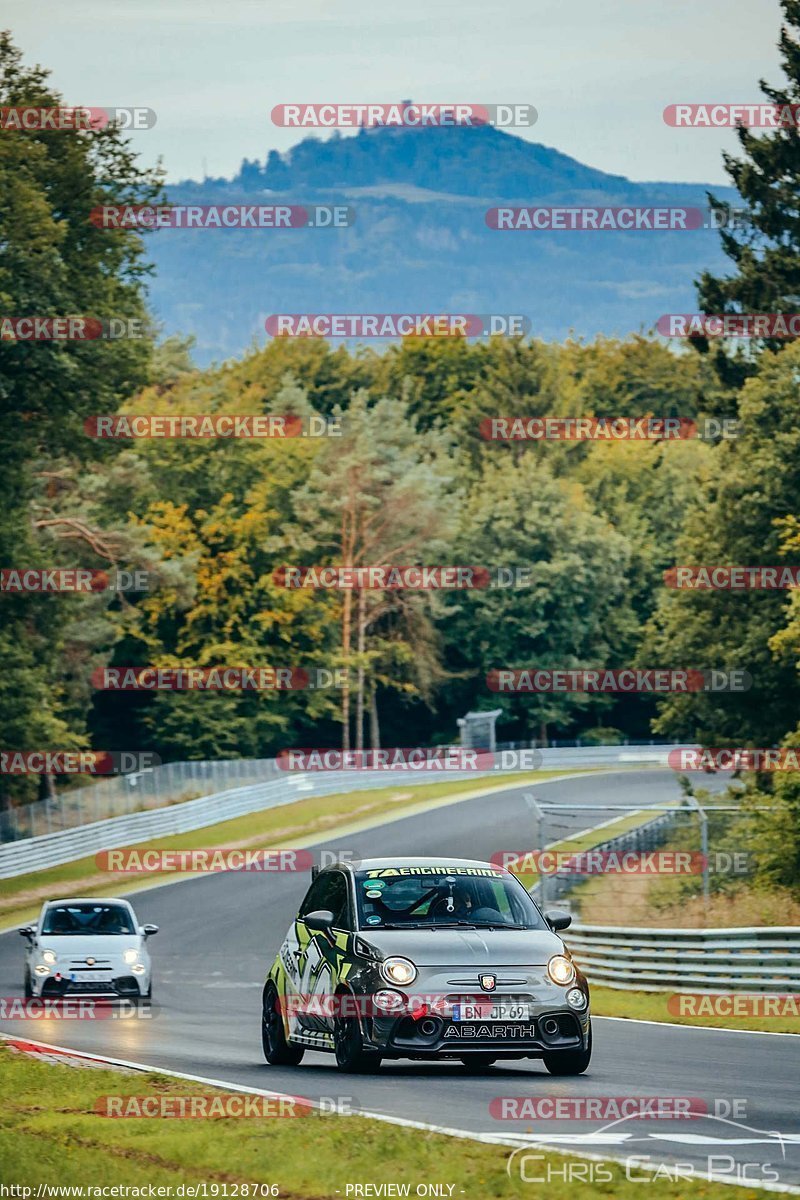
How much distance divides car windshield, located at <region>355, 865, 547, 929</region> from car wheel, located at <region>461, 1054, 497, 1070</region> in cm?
94

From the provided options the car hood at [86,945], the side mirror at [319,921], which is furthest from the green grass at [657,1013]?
the side mirror at [319,921]

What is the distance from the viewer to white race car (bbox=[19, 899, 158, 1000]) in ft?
78.8

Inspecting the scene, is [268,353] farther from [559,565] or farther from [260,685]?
[260,685]

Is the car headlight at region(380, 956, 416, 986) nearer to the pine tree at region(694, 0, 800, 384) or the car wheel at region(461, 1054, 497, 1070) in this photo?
the car wheel at region(461, 1054, 497, 1070)

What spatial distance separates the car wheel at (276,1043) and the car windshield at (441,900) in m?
1.46

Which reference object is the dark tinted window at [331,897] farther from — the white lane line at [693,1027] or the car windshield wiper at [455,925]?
the white lane line at [693,1027]

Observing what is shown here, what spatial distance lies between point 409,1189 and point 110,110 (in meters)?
41.3

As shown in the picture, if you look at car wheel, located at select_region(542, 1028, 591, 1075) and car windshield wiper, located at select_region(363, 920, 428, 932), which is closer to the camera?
car wheel, located at select_region(542, 1028, 591, 1075)

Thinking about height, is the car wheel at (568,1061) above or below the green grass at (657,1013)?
above

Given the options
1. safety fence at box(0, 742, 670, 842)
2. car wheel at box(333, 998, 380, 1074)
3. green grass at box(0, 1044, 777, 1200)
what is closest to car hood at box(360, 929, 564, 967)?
car wheel at box(333, 998, 380, 1074)

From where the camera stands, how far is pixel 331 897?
15.0 metres

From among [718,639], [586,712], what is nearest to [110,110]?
[718,639]

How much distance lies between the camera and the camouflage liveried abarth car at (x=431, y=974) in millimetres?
13250

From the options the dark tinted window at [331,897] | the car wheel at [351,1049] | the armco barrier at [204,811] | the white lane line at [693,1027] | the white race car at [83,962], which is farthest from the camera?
the armco barrier at [204,811]
